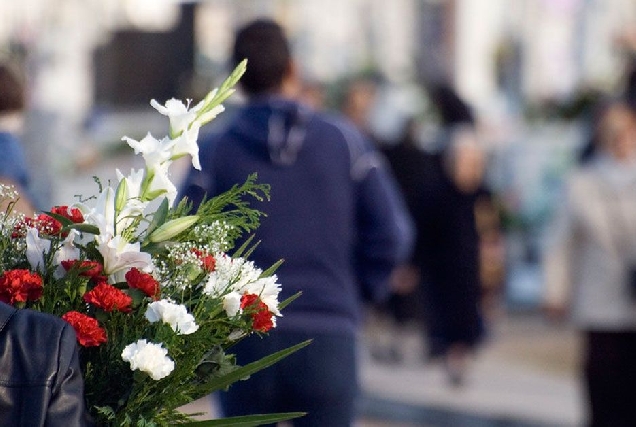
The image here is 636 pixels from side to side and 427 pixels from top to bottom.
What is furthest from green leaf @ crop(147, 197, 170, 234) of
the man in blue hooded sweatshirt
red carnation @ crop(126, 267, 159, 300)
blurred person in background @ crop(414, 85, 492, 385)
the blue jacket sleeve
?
blurred person in background @ crop(414, 85, 492, 385)

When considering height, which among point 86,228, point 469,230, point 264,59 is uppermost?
point 264,59

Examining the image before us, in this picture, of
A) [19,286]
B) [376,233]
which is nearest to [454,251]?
[376,233]

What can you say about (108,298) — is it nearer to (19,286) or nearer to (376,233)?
(19,286)

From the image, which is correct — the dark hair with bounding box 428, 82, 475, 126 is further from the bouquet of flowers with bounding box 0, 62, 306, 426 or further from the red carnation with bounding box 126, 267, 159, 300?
the red carnation with bounding box 126, 267, 159, 300

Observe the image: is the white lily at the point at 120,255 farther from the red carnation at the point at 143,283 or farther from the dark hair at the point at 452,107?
the dark hair at the point at 452,107

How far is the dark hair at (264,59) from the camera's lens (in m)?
4.73

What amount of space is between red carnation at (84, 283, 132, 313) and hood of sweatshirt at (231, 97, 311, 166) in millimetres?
1908

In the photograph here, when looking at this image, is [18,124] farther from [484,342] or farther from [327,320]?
[484,342]

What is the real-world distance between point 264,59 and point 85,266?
2154 mm

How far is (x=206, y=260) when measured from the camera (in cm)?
269

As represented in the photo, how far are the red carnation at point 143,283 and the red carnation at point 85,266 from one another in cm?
6

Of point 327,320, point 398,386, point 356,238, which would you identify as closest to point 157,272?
point 327,320

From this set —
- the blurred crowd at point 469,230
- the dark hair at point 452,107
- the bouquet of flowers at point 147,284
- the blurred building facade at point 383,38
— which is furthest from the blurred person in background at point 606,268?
the blurred building facade at point 383,38

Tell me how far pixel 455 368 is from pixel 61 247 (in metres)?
7.81
